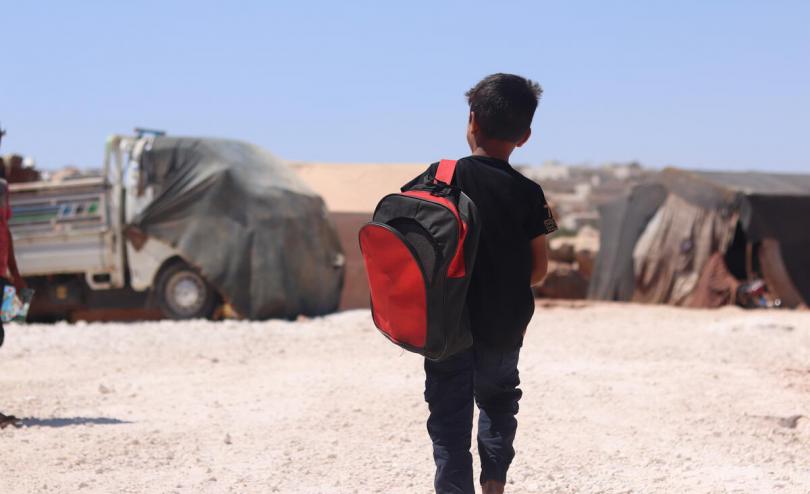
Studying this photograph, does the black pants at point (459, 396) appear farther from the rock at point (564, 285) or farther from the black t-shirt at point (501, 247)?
the rock at point (564, 285)

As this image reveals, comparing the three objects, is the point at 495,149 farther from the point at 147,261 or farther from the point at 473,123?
the point at 147,261

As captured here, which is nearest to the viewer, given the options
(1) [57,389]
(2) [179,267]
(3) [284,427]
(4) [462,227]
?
(4) [462,227]

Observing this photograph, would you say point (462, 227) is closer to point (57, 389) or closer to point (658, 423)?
point (658, 423)

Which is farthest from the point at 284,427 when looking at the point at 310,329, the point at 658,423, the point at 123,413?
the point at 310,329

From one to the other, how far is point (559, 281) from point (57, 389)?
52.4 ft

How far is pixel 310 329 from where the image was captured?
1115 centimetres

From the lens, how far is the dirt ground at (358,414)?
4.73 meters

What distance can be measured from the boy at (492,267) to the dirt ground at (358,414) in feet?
3.72

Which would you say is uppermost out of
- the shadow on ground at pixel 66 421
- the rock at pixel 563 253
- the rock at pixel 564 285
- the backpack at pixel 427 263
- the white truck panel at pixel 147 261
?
the backpack at pixel 427 263

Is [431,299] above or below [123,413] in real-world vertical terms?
above

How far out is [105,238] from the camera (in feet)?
40.9

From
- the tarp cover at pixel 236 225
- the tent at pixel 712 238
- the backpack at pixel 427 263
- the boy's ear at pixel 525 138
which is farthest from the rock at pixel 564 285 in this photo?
the backpack at pixel 427 263

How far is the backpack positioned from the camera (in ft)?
10.7

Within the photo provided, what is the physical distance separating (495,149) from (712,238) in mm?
13328
